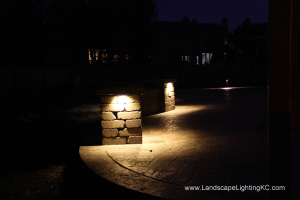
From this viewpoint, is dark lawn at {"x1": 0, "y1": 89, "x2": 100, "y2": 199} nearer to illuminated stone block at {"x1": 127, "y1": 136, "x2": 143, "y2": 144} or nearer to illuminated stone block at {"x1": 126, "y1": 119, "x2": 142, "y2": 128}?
illuminated stone block at {"x1": 127, "y1": 136, "x2": 143, "y2": 144}

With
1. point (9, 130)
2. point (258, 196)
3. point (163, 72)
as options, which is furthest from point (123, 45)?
point (258, 196)

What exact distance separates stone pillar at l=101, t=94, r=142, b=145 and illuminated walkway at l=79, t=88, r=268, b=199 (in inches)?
6.5

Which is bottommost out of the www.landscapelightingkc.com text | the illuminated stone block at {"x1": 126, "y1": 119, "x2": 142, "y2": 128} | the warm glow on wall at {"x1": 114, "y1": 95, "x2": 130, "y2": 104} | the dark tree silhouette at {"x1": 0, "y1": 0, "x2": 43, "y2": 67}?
the www.landscapelightingkc.com text

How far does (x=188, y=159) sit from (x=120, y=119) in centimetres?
144

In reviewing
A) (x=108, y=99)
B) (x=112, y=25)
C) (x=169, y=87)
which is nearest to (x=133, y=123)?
(x=108, y=99)

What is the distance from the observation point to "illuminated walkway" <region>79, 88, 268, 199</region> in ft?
11.8

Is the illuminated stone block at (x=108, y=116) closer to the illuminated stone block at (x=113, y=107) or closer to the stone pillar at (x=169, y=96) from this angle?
the illuminated stone block at (x=113, y=107)

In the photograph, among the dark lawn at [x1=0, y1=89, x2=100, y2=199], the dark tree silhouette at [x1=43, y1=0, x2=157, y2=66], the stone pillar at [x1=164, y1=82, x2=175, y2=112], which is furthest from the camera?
the dark tree silhouette at [x1=43, y1=0, x2=157, y2=66]

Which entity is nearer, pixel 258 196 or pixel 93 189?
pixel 258 196

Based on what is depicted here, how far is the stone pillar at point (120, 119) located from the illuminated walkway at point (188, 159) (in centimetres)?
17

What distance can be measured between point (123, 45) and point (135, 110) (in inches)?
1100

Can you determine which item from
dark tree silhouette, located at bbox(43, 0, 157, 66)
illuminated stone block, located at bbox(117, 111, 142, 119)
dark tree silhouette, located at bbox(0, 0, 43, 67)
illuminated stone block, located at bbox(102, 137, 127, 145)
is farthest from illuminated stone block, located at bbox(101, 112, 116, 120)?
dark tree silhouette, located at bbox(43, 0, 157, 66)

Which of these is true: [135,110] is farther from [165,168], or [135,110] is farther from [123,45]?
[123,45]

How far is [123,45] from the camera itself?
32719mm
